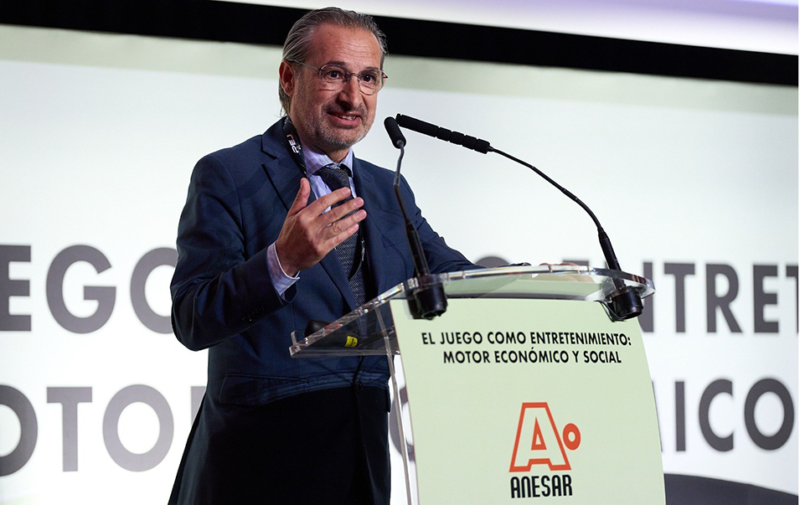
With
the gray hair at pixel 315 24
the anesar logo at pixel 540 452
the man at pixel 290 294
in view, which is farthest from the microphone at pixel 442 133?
the anesar logo at pixel 540 452

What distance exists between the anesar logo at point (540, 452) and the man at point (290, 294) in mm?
382

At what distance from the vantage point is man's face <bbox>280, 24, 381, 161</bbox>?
1703 mm

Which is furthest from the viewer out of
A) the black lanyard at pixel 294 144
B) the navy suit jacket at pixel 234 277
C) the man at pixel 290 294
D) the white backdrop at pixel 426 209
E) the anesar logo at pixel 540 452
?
the white backdrop at pixel 426 209

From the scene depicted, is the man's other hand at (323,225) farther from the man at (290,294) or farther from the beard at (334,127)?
the beard at (334,127)

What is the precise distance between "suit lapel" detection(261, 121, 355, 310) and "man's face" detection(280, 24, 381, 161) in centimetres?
8

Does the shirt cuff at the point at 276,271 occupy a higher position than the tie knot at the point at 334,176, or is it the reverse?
the tie knot at the point at 334,176

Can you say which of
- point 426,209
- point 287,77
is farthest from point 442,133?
point 426,209

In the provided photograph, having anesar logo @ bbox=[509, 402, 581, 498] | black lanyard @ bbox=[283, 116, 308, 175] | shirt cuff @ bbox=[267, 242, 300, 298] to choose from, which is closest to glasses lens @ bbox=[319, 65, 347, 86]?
black lanyard @ bbox=[283, 116, 308, 175]

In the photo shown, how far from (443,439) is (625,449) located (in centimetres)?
32

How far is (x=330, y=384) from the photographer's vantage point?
4.80 feet

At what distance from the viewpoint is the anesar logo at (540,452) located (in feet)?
3.51

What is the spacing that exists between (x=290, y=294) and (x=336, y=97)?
0.57 metres

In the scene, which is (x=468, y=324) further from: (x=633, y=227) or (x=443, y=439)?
(x=633, y=227)

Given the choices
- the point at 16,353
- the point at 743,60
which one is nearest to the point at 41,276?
the point at 16,353
